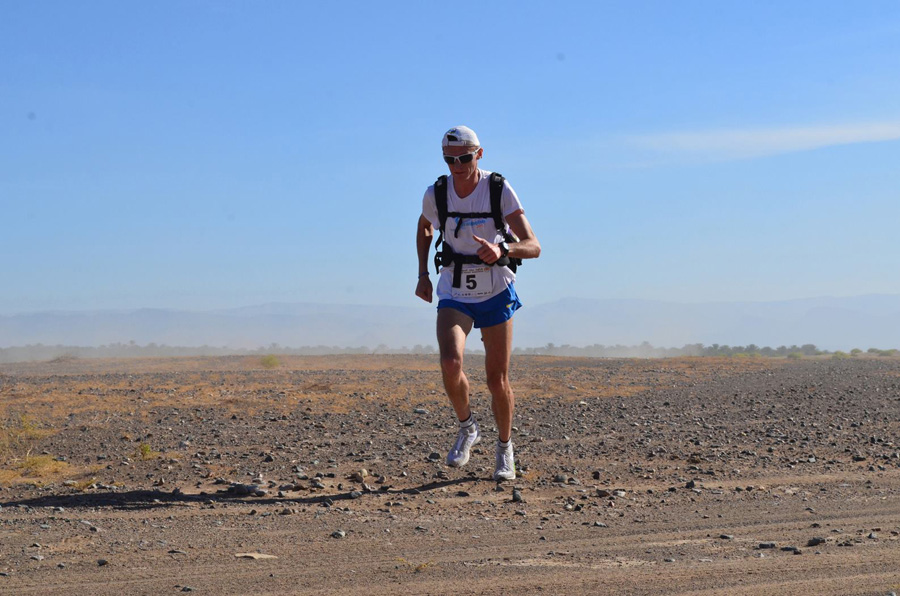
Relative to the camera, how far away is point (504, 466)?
768 centimetres

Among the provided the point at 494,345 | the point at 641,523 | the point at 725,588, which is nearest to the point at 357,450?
the point at 494,345

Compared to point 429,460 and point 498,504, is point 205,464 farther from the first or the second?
point 498,504

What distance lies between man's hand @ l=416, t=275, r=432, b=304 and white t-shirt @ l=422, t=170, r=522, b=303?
0.15 m

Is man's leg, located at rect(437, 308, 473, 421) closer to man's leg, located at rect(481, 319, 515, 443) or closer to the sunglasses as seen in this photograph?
man's leg, located at rect(481, 319, 515, 443)

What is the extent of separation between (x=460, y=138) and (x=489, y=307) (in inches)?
45.8

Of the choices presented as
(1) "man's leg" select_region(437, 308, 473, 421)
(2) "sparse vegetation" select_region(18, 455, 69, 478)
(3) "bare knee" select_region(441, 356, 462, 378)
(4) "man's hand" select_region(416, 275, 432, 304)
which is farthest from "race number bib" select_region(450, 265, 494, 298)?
(2) "sparse vegetation" select_region(18, 455, 69, 478)

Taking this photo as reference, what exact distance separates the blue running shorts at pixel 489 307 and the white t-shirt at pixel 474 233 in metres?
0.04

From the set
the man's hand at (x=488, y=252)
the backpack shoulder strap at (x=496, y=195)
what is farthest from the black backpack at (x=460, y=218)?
the man's hand at (x=488, y=252)

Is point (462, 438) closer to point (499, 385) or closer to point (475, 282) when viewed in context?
point (499, 385)

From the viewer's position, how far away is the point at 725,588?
458 centimetres

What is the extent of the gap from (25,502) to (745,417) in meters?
7.91

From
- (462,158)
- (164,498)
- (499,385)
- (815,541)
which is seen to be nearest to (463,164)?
(462,158)

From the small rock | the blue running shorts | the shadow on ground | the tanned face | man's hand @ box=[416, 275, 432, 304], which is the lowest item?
the shadow on ground

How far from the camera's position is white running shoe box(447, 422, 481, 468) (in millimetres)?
7824
